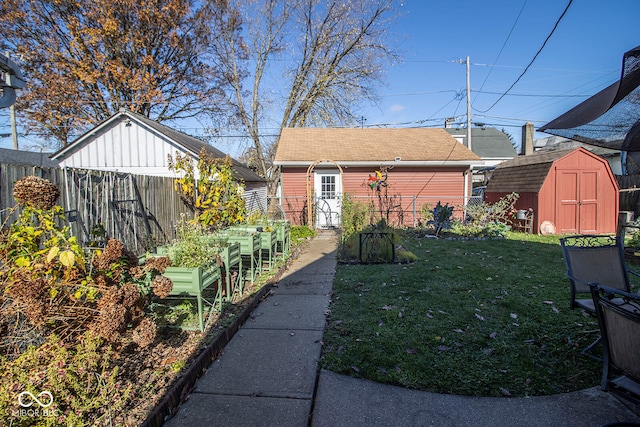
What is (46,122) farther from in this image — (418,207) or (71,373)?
(71,373)

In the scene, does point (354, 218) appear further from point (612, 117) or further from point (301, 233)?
point (612, 117)

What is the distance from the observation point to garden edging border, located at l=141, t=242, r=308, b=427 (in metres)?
2.33

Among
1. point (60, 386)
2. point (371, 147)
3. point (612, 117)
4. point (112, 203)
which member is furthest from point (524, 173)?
point (60, 386)

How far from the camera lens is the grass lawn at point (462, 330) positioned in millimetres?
2898

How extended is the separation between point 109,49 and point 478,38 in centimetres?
1752

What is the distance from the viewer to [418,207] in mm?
Answer: 14375

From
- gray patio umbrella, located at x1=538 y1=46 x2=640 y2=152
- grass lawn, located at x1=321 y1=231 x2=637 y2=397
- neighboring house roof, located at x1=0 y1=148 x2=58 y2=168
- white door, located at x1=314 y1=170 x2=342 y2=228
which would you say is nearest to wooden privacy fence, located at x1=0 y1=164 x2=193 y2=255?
grass lawn, located at x1=321 y1=231 x2=637 y2=397

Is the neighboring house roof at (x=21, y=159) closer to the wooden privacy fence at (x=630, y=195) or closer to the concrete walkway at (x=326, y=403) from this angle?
the concrete walkway at (x=326, y=403)

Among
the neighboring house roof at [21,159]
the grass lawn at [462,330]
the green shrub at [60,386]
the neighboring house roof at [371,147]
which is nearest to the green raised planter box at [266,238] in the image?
the grass lawn at [462,330]

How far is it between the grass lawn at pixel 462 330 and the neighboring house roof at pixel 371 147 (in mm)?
8008

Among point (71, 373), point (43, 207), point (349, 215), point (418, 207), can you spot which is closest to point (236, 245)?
point (43, 207)

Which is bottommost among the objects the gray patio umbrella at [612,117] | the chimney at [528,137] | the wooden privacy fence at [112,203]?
the wooden privacy fence at [112,203]

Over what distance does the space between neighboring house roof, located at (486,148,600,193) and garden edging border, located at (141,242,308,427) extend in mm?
11394

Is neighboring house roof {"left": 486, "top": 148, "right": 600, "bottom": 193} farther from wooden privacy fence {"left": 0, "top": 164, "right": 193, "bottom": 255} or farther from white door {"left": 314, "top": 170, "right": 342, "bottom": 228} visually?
wooden privacy fence {"left": 0, "top": 164, "right": 193, "bottom": 255}
